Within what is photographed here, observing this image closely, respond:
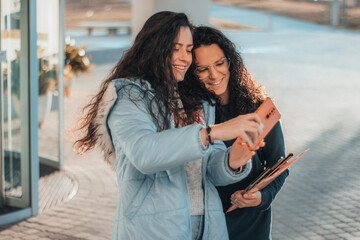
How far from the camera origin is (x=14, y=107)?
564 centimetres

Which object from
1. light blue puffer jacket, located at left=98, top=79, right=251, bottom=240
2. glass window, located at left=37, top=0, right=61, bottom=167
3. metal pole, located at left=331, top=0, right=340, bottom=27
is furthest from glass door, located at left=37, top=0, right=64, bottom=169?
metal pole, located at left=331, top=0, right=340, bottom=27

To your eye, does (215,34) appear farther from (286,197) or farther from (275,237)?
(286,197)

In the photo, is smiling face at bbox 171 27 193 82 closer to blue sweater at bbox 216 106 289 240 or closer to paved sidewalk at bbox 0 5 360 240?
blue sweater at bbox 216 106 289 240

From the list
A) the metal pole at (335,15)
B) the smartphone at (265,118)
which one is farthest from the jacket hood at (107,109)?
the metal pole at (335,15)

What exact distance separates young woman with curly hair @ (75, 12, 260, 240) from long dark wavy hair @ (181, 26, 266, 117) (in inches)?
18.0

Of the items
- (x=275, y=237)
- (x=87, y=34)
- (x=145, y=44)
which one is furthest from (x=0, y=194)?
(x=87, y=34)

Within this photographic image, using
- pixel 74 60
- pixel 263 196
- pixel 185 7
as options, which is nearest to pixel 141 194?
pixel 263 196

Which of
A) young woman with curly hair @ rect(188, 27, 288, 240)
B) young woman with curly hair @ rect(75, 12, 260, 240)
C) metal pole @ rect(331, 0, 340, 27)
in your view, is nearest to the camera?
young woman with curly hair @ rect(75, 12, 260, 240)

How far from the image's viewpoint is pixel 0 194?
575 centimetres

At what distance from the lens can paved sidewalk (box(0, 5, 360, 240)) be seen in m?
5.50

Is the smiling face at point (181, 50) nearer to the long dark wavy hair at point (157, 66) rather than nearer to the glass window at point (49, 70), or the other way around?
the long dark wavy hair at point (157, 66)

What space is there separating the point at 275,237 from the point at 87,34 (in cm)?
2377

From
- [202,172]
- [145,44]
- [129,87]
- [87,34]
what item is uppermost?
[145,44]

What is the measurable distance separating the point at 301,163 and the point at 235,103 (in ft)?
17.4
